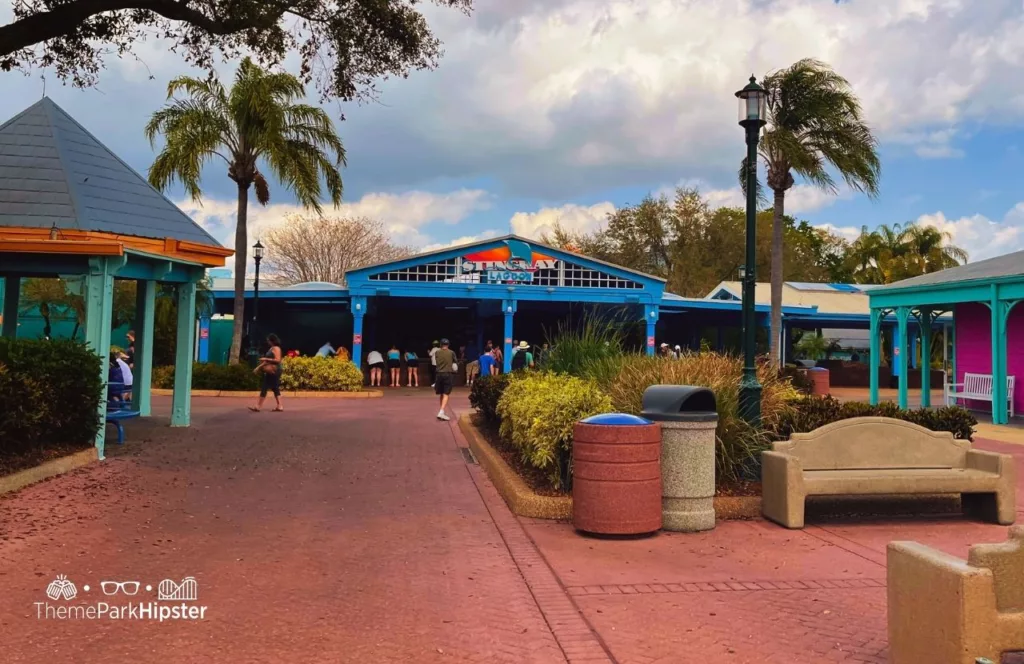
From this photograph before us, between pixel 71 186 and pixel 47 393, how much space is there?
3.92m

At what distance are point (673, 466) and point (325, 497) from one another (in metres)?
3.54

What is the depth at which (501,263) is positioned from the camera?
28.1m

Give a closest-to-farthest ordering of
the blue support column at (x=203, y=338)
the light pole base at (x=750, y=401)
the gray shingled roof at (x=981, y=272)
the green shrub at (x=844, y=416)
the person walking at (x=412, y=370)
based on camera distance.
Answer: the light pole base at (x=750, y=401) → the green shrub at (x=844, y=416) → the gray shingled roof at (x=981, y=272) → the blue support column at (x=203, y=338) → the person walking at (x=412, y=370)

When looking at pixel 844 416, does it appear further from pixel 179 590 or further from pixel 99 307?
pixel 99 307

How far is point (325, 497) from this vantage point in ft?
26.9

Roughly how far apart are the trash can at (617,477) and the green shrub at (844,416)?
2263mm

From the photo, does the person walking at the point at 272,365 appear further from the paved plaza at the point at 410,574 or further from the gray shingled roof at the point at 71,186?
the paved plaza at the point at 410,574

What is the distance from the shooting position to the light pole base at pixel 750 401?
8.01 meters

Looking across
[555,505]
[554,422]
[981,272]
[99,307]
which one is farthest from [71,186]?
[981,272]

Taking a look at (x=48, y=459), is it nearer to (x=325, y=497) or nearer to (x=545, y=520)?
(x=325, y=497)

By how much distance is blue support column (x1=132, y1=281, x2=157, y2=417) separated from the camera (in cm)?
1371

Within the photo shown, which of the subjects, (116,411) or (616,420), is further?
(116,411)

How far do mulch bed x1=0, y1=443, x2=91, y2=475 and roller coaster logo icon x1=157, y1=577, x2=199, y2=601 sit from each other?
3.78 m

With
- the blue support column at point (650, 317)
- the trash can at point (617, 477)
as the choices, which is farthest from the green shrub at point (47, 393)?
the blue support column at point (650, 317)
